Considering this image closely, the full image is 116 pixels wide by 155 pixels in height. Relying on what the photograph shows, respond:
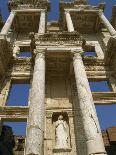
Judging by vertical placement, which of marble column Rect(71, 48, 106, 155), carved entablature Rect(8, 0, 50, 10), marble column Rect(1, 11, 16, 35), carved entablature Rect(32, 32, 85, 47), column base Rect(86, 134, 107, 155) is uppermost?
carved entablature Rect(8, 0, 50, 10)

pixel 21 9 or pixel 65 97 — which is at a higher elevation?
pixel 21 9

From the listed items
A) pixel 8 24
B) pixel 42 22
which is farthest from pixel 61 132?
pixel 42 22

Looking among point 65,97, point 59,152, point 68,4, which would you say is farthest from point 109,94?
point 68,4

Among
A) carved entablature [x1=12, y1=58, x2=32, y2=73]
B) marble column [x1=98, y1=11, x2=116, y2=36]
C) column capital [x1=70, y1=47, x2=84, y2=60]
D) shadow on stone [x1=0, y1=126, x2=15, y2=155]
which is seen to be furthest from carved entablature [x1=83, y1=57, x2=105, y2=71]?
shadow on stone [x1=0, y1=126, x2=15, y2=155]

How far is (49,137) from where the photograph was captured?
44.3 ft

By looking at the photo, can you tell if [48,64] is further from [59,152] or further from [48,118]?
[59,152]

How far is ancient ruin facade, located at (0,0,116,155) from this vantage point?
443 inches

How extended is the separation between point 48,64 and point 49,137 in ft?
17.2

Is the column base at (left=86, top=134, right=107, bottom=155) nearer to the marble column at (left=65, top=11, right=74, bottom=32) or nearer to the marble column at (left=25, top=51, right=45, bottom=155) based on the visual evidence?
the marble column at (left=25, top=51, right=45, bottom=155)

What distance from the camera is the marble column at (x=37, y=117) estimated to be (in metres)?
9.74

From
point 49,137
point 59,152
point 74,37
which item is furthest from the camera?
point 74,37

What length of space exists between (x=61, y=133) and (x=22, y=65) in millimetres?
6506

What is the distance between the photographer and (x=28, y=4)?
24.1m

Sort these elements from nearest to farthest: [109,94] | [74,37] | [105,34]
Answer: [109,94] → [74,37] → [105,34]
